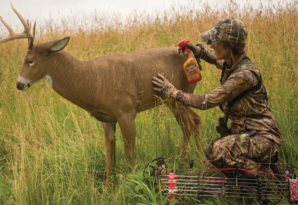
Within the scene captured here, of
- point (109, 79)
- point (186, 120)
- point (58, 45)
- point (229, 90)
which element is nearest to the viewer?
point (229, 90)

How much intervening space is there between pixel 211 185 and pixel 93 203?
3.78 ft

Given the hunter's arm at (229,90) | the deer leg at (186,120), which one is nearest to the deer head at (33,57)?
the hunter's arm at (229,90)

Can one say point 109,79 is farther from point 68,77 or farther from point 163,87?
point 163,87

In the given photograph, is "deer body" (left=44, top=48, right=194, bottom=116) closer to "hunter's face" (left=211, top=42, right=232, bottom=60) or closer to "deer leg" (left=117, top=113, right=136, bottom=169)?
"deer leg" (left=117, top=113, right=136, bottom=169)

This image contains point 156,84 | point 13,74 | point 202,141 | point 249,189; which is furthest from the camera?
point 13,74

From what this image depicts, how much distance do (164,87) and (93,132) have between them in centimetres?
140

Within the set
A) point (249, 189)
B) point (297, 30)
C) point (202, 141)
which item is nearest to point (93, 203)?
point (249, 189)

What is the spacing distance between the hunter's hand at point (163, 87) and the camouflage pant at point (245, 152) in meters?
0.72

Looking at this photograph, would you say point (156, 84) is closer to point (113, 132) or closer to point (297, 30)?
point (113, 132)

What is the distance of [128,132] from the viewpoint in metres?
3.46

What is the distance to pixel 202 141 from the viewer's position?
409 cm

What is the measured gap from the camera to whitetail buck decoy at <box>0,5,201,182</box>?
323cm

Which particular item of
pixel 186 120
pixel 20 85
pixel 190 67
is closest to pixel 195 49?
pixel 190 67

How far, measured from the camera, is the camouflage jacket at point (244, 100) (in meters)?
3.11
